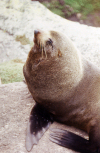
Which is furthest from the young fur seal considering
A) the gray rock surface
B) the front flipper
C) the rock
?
the gray rock surface

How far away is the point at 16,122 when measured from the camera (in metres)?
3.00

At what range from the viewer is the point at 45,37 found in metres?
2.83

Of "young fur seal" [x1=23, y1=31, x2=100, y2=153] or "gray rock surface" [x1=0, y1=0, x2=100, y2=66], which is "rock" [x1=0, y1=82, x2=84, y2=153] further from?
"gray rock surface" [x1=0, y1=0, x2=100, y2=66]

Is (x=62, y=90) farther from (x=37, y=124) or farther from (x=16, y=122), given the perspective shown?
(x=16, y=122)

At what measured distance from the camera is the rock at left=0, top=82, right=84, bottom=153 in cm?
261

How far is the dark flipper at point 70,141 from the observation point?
2.79m

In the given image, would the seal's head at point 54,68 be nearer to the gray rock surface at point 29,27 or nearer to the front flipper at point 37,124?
the front flipper at point 37,124

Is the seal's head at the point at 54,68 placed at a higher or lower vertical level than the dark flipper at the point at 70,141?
higher

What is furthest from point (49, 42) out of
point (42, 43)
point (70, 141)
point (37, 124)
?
point (70, 141)

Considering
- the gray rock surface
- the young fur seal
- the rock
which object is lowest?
the gray rock surface

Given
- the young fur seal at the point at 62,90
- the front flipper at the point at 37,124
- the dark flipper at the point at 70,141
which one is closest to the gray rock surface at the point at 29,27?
the young fur seal at the point at 62,90

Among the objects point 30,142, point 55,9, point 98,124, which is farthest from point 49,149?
point 55,9

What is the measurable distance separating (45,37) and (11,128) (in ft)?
4.86

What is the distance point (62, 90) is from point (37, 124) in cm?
68
